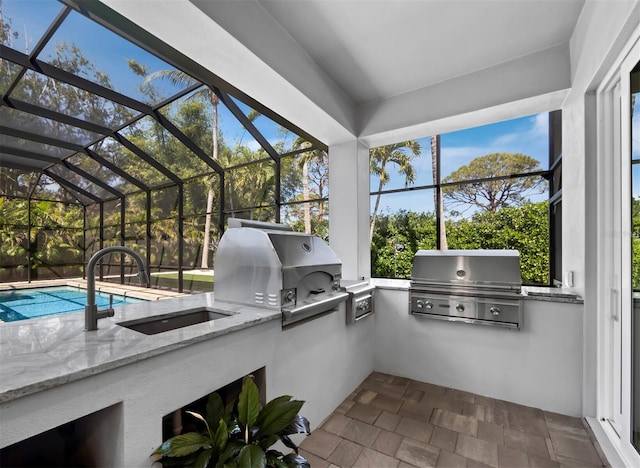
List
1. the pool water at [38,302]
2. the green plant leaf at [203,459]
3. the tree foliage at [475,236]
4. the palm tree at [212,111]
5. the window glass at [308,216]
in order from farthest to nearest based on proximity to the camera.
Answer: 1. the window glass at [308,216]
2. the pool water at [38,302]
3. the palm tree at [212,111]
4. the tree foliage at [475,236]
5. the green plant leaf at [203,459]

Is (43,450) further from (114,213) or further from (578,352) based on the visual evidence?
(114,213)

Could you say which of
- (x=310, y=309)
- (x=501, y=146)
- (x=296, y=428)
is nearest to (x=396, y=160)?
(x=501, y=146)

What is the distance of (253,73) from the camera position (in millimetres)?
2025

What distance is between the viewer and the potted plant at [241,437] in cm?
105

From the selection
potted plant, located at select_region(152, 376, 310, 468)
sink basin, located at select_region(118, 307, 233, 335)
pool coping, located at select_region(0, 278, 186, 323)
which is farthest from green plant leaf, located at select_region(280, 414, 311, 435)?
pool coping, located at select_region(0, 278, 186, 323)

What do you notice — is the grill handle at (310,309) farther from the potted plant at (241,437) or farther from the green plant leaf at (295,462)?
the green plant leaf at (295,462)

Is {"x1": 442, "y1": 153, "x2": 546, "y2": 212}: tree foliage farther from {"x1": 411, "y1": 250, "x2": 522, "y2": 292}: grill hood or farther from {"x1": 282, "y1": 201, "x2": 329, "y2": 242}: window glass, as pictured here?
{"x1": 282, "y1": 201, "x2": 329, "y2": 242}: window glass

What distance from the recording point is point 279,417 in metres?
1.26

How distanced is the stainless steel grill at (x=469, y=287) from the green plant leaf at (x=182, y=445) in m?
2.13

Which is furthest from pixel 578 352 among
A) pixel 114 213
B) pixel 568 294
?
pixel 114 213

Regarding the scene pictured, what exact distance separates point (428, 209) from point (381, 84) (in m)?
1.68

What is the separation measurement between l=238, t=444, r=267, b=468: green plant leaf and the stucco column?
217 cm

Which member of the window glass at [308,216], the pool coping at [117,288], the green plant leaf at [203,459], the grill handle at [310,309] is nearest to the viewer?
the green plant leaf at [203,459]

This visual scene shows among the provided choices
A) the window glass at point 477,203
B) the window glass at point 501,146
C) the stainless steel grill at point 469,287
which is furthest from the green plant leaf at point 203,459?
the window glass at point 501,146
